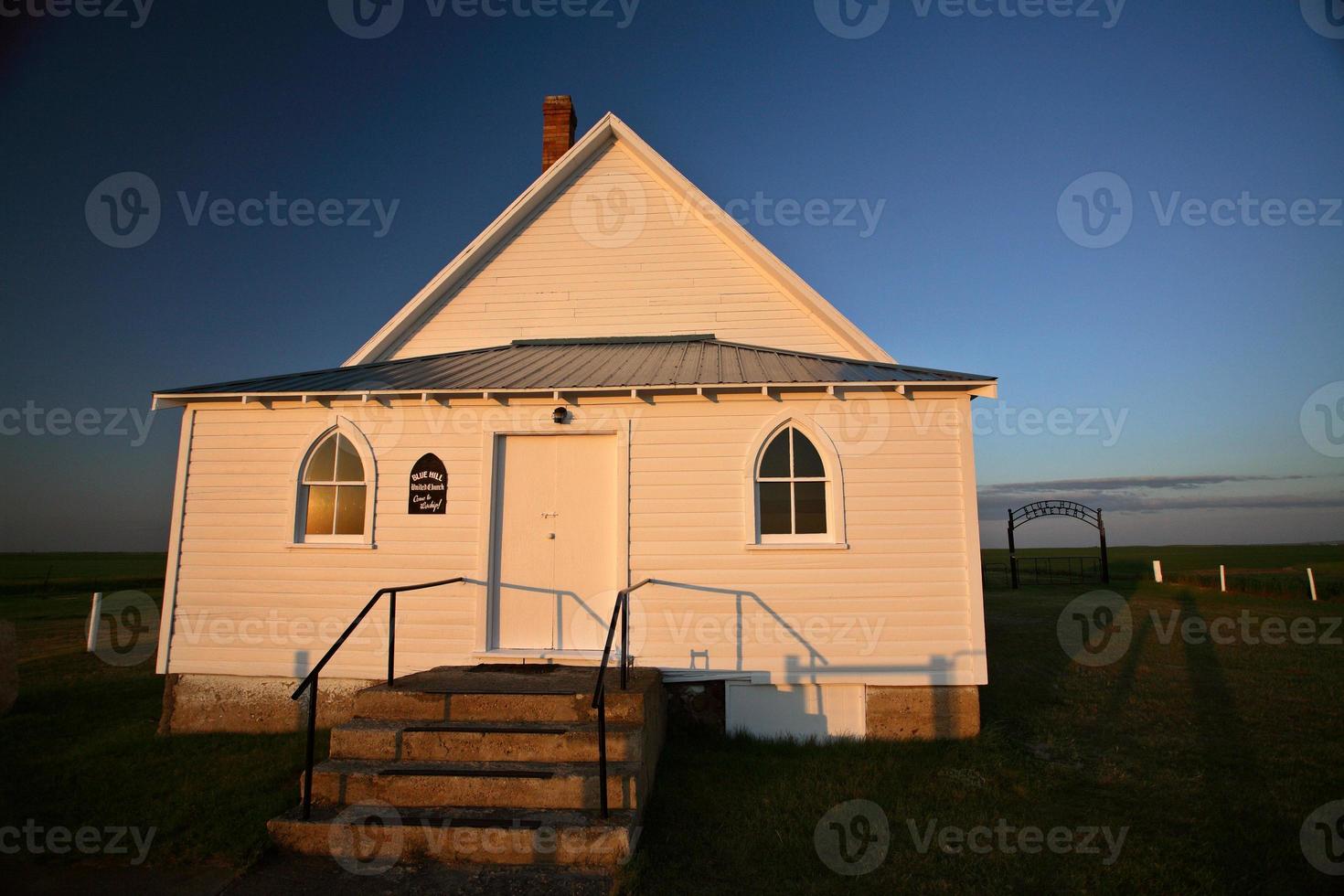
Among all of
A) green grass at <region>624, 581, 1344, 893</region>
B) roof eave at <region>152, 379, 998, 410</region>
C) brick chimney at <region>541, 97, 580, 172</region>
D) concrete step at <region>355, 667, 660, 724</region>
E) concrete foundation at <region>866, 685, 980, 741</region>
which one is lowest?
green grass at <region>624, 581, 1344, 893</region>

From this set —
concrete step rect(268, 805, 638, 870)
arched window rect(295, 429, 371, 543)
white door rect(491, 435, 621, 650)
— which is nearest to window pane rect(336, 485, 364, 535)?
arched window rect(295, 429, 371, 543)

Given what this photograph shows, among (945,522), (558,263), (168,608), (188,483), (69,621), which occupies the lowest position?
(69,621)

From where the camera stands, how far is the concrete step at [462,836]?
182 inches

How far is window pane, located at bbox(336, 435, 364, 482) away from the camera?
8242 mm

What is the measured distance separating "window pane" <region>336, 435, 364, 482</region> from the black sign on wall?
0.80 metres

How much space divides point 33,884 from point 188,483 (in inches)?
189

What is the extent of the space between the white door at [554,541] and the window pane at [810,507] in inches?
87.1

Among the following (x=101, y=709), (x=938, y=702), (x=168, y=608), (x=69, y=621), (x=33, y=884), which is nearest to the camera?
(x=33, y=884)

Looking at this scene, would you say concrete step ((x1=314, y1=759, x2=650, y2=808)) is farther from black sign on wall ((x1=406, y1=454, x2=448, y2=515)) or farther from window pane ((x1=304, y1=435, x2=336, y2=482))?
window pane ((x1=304, y1=435, x2=336, y2=482))

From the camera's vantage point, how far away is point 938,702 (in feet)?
24.1

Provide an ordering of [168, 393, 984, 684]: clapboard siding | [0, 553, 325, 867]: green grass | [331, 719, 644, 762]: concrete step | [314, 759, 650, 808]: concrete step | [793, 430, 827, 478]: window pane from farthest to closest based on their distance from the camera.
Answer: [793, 430, 827, 478]: window pane
[168, 393, 984, 684]: clapboard siding
[331, 719, 644, 762]: concrete step
[0, 553, 325, 867]: green grass
[314, 759, 650, 808]: concrete step

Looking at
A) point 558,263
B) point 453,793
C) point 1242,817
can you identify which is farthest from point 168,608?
point 1242,817

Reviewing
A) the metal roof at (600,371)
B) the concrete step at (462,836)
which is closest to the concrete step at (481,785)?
the concrete step at (462,836)

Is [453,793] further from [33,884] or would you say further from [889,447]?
[889,447]
